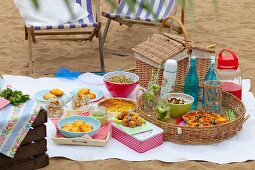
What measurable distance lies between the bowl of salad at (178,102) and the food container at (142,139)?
23 cm

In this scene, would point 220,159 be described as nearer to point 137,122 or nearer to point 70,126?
point 137,122

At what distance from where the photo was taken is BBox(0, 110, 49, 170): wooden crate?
243 cm

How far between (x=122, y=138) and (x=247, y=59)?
2.38 meters

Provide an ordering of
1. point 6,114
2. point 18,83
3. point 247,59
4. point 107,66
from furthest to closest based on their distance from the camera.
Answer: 1. point 247,59
2. point 107,66
3. point 18,83
4. point 6,114

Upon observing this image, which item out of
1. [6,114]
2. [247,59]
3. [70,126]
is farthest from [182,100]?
[247,59]

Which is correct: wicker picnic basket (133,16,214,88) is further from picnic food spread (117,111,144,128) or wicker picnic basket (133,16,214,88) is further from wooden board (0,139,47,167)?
wooden board (0,139,47,167)

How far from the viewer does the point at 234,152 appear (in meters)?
2.72

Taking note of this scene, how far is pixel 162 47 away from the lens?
3.36m

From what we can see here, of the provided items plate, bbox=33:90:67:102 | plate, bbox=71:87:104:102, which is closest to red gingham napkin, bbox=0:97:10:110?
plate, bbox=33:90:67:102

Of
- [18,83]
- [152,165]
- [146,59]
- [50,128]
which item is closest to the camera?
[152,165]

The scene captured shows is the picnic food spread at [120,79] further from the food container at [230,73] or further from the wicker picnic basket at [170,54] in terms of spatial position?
the food container at [230,73]

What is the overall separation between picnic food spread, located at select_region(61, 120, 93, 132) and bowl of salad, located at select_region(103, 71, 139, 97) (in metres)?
0.56

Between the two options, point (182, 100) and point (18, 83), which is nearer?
point (182, 100)

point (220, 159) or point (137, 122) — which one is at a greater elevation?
point (137, 122)
